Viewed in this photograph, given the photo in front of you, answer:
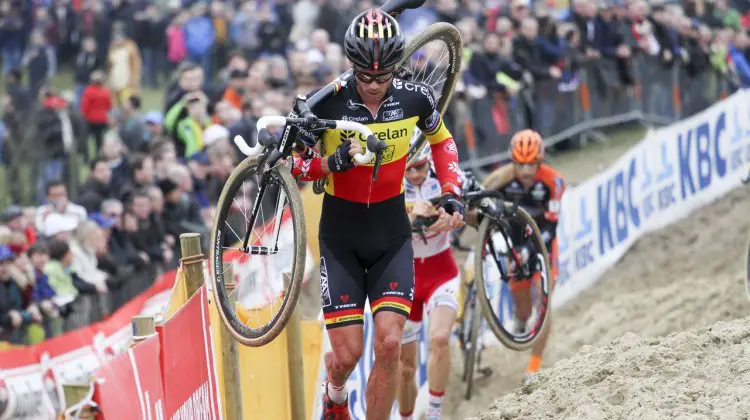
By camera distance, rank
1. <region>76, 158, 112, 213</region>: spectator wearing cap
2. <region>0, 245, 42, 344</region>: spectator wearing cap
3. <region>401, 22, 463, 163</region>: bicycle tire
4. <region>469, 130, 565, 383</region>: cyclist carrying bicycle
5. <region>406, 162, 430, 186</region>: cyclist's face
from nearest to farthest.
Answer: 1. <region>401, 22, 463, 163</region>: bicycle tire
2. <region>406, 162, 430, 186</region>: cyclist's face
3. <region>0, 245, 42, 344</region>: spectator wearing cap
4. <region>469, 130, 565, 383</region>: cyclist carrying bicycle
5. <region>76, 158, 112, 213</region>: spectator wearing cap

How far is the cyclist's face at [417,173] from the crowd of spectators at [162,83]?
142 inches

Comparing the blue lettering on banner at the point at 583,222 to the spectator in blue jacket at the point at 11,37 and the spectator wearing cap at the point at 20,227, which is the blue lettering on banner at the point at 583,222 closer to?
the spectator wearing cap at the point at 20,227

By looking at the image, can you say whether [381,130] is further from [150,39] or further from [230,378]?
[150,39]

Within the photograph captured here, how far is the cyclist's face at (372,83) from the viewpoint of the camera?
8281 millimetres

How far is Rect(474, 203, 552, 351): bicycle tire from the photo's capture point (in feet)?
34.5

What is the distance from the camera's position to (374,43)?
8.12 m

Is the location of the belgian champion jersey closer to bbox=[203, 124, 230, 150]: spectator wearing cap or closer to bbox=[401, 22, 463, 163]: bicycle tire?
bbox=[401, 22, 463, 163]: bicycle tire

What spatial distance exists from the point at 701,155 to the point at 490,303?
1089 centimetres

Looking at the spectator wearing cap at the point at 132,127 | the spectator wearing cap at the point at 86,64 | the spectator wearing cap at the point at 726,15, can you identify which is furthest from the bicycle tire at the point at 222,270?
the spectator wearing cap at the point at 726,15

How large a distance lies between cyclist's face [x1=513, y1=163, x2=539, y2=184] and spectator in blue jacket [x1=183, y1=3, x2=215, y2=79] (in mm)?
9528

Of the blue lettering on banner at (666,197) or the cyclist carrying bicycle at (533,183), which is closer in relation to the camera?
the cyclist carrying bicycle at (533,183)

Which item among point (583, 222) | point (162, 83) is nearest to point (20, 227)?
point (583, 222)

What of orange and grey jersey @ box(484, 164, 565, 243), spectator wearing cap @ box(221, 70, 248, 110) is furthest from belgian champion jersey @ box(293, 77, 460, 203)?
spectator wearing cap @ box(221, 70, 248, 110)

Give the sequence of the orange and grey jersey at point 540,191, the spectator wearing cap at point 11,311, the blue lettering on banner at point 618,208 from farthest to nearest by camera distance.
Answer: the blue lettering on banner at point 618,208 → the orange and grey jersey at point 540,191 → the spectator wearing cap at point 11,311
